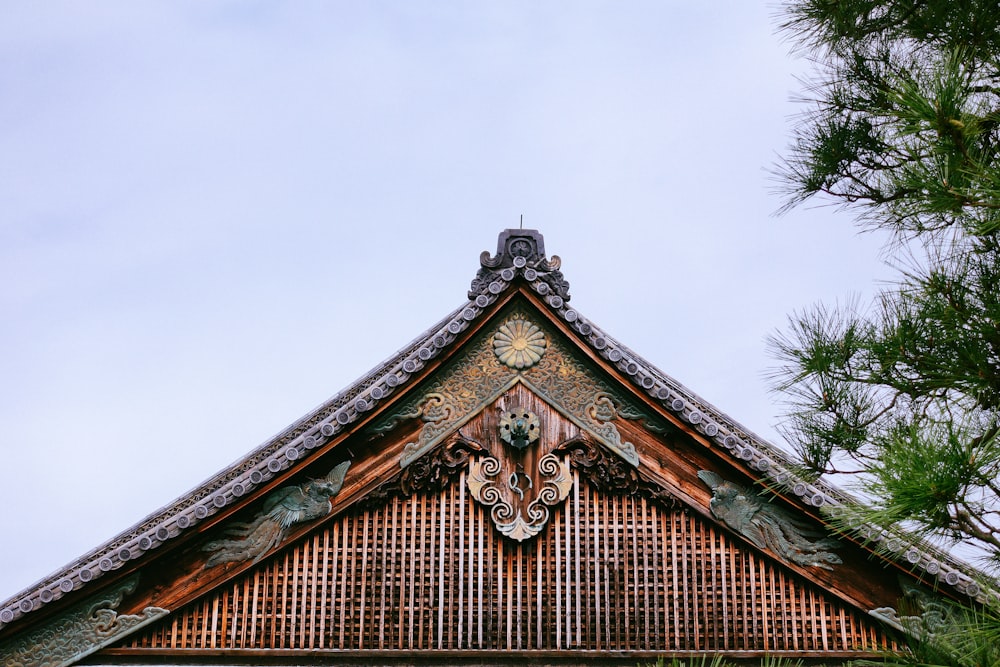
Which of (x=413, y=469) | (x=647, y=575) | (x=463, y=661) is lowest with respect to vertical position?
(x=463, y=661)

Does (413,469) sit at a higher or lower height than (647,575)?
higher

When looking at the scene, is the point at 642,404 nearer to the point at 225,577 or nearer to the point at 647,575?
the point at 647,575

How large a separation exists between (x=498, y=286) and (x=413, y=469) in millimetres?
1580

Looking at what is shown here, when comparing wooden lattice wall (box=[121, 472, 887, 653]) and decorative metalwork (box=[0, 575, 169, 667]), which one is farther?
wooden lattice wall (box=[121, 472, 887, 653])

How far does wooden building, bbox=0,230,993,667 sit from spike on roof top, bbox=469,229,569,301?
0.13ft

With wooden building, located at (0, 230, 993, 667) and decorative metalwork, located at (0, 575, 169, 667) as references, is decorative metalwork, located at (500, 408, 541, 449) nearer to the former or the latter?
wooden building, located at (0, 230, 993, 667)

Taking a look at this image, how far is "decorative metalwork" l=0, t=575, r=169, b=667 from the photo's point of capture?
8.72m

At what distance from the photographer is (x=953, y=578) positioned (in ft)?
28.3

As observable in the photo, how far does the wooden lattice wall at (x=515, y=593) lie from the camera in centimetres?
896

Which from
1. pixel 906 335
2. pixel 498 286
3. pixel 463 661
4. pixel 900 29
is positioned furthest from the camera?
pixel 498 286

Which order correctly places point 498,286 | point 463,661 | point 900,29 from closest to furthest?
1. point 900,29
2. point 463,661
3. point 498,286

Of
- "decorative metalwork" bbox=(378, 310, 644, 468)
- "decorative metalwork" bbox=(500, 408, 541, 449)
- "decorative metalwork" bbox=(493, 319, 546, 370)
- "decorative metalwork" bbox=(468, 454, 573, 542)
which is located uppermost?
"decorative metalwork" bbox=(493, 319, 546, 370)

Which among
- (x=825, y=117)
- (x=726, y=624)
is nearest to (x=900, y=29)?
(x=825, y=117)

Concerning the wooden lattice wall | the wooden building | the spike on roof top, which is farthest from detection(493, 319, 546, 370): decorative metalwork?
the wooden lattice wall
